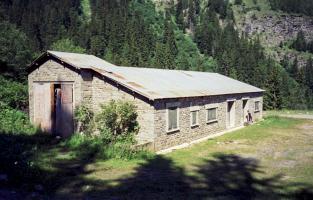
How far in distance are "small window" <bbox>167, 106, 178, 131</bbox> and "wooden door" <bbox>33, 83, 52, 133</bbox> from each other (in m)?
7.93

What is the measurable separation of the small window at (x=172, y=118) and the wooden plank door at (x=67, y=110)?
6.15m

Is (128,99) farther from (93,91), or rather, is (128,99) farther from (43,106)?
(43,106)

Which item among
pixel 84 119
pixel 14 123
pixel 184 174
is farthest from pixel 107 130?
pixel 14 123

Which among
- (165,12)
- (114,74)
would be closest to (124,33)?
(165,12)

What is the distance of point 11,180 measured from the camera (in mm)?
14219

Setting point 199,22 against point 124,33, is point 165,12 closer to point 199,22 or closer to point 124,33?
point 199,22

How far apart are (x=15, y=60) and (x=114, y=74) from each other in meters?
21.7

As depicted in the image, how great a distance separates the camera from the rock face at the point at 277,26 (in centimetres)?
18575

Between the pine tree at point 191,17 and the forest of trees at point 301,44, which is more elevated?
the pine tree at point 191,17

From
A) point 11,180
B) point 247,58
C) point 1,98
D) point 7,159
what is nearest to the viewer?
point 11,180

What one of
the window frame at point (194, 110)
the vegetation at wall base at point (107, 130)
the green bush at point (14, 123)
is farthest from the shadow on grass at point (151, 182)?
the window frame at point (194, 110)

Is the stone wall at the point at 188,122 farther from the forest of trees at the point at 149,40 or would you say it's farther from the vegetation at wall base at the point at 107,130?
the forest of trees at the point at 149,40

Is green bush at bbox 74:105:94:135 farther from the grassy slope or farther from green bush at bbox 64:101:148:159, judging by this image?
the grassy slope

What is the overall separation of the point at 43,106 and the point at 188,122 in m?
9.57
